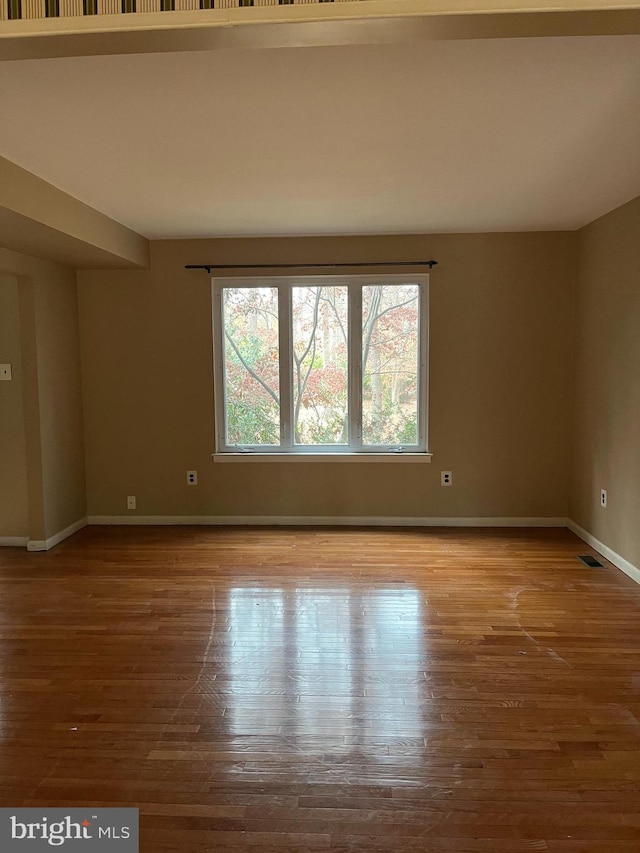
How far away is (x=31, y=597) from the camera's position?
336 cm

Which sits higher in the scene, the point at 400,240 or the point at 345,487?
the point at 400,240

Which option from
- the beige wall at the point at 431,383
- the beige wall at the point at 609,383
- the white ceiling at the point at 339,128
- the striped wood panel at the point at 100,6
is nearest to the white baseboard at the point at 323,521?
the beige wall at the point at 431,383

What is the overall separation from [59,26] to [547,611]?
3.30 m

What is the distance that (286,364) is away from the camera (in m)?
4.67

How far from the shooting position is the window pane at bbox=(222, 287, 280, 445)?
4676 millimetres

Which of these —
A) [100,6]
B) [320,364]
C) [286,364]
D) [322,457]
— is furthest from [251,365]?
[100,6]

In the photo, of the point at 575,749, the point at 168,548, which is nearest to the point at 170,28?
the point at 575,749

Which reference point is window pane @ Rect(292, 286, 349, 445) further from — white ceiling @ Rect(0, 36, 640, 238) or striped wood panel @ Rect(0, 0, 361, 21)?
A: striped wood panel @ Rect(0, 0, 361, 21)

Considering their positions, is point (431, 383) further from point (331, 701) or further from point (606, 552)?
point (331, 701)

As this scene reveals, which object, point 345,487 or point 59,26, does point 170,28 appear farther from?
point 345,487

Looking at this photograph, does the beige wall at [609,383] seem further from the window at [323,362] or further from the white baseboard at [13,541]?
the white baseboard at [13,541]

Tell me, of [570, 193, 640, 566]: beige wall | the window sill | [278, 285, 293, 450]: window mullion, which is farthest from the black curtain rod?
the window sill

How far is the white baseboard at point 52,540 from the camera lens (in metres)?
4.20

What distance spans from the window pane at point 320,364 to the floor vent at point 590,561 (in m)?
2.01
